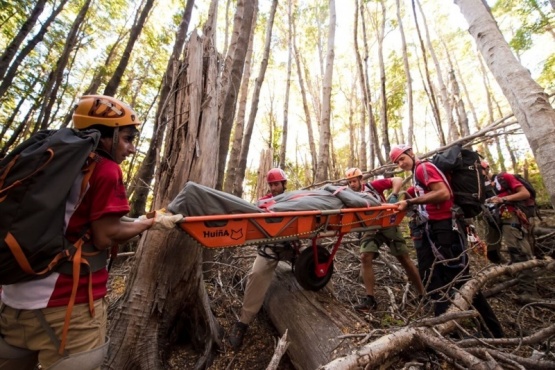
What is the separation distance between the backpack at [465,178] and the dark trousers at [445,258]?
15.7 inches

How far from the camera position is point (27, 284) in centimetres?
132

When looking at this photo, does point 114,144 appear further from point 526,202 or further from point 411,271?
point 526,202

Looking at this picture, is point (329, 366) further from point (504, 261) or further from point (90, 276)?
point (504, 261)

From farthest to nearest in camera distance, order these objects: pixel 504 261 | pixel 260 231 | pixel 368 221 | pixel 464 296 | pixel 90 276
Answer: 1. pixel 504 261
2. pixel 368 221
3. pixel 464 296
4. pixel 260 231
5. pixel 90 276

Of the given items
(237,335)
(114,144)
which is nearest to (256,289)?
(237,335)

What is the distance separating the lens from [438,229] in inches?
134

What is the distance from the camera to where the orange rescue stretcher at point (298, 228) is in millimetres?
2217

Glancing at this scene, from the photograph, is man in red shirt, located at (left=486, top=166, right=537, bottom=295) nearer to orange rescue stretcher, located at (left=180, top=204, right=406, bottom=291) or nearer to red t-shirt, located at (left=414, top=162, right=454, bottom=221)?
red t-shirt, located at (left=414, top=162, right=454, bottom=221)

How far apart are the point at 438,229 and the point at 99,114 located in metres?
3.56

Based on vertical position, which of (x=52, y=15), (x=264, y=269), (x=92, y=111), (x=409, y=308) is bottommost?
(x=409, y=308)

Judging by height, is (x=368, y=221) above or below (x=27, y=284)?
above

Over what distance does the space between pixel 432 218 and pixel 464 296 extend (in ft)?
3.23

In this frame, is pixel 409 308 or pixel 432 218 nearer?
pixel 432 218

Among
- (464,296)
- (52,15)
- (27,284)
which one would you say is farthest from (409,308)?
(52,15)
